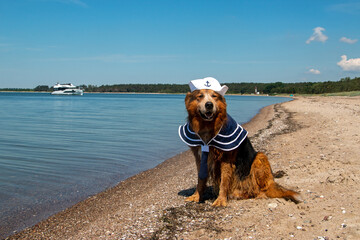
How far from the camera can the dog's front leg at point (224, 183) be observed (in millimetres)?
5207

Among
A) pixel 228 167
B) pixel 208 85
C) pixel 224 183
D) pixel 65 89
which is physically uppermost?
pixel 65 89

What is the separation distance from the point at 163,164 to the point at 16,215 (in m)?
5.28

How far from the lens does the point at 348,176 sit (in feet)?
20.1

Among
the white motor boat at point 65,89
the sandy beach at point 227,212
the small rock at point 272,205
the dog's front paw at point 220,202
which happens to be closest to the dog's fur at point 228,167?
the dog's front paw at point 220,202

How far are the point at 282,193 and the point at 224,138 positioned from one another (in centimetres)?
141

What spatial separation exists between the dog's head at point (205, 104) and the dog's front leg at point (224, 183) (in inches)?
36.1

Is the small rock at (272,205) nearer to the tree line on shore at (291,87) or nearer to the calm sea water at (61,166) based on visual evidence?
the calm sea water at (61,166)

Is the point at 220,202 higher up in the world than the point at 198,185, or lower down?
lower down

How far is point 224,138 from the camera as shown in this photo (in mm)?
4938

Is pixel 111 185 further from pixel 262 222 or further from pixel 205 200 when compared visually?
pixel 262 222

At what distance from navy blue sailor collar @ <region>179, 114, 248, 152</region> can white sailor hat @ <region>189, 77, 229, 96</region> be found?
0.50 meters

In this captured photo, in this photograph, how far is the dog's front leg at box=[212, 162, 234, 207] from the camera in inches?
205

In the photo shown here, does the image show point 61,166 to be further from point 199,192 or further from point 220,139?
point 220,139

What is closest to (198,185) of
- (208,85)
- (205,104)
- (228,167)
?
(228,167)
